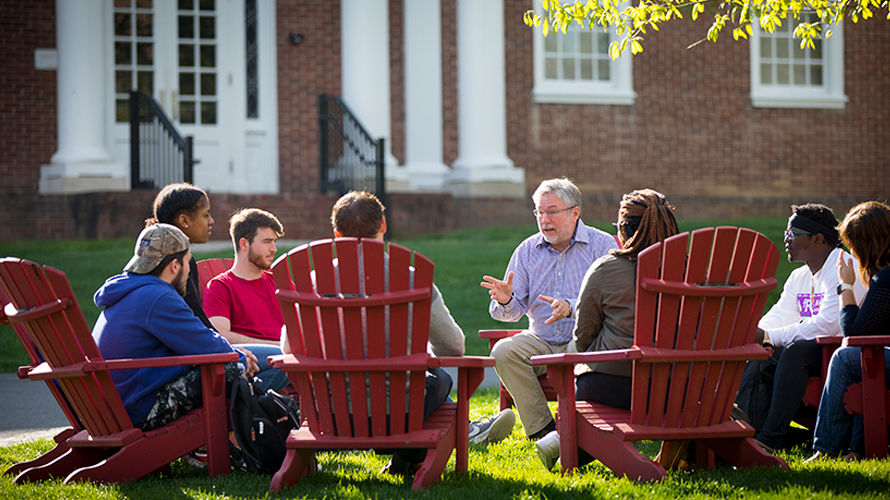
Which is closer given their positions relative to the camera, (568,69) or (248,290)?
(248,290)

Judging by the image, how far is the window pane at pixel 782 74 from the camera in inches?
606

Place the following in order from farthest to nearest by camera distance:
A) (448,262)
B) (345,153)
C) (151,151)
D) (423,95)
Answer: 1. (423,95)
2. (345,153)
3. (151,151)
4. (448,262)

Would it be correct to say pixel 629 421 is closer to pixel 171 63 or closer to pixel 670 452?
pixel 670 452

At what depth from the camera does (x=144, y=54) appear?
12891 millimetres

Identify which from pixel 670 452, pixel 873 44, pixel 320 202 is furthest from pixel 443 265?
pixel 873 44

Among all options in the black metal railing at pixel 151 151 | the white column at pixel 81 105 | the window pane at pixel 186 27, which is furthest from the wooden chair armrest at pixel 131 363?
the window pane at pixel 186 27

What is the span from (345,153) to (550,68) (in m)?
4.03

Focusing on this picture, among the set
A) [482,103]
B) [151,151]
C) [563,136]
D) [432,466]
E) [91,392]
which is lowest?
[432,466]

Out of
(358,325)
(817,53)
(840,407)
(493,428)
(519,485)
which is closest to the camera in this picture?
(358,325)

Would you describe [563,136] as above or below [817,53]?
below

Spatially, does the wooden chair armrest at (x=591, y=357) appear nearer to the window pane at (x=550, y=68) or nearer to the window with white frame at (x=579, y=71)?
the window with white frame at (x=579, y=71)

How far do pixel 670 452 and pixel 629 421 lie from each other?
1.14ft

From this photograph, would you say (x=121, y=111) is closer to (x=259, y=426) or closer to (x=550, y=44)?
(x=550, y=44)

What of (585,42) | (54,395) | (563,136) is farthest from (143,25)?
(54,395)
